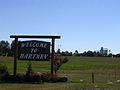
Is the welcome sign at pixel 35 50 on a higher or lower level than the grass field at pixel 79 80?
higher

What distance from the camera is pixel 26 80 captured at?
26.7 m

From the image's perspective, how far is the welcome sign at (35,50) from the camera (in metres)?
28.7

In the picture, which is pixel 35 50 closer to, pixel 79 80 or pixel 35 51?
pixel 35 51

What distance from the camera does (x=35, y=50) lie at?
28828mm

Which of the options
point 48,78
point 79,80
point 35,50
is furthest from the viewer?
point 79,80

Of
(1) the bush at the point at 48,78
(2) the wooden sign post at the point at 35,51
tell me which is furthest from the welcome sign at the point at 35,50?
(1) the bush at the point at 48,78

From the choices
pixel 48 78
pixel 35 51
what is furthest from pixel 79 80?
pixel 35 51

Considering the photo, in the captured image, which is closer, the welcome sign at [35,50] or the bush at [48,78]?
the bush at [48,78]

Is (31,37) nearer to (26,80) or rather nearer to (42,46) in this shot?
(42,46)

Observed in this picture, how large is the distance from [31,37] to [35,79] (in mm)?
4440

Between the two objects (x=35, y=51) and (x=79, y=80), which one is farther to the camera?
(x=79, y=80)

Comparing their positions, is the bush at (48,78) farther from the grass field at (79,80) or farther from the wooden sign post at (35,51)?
the wooden sign post at (35,51)

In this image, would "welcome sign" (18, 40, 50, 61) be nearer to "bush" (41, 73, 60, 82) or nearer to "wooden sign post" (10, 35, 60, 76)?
"wooden sign post" (10, 35, 60, 76)

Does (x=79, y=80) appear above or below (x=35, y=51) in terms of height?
below
